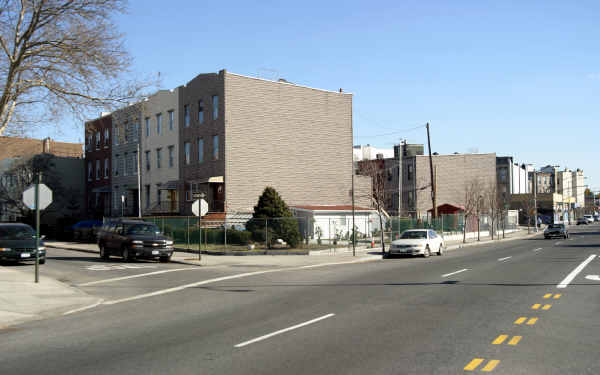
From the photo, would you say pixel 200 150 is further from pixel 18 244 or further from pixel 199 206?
pixel 18 244

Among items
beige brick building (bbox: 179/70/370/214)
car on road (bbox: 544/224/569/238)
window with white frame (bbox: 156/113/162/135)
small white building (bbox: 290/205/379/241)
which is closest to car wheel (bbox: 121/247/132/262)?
beige brick building (bbox: 179/70/370/214)

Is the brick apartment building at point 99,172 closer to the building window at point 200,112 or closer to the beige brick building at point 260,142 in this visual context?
the beige brick building at point 260,142

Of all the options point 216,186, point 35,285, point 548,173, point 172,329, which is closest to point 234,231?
point 216,186

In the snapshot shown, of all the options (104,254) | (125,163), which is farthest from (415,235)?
(125,163)

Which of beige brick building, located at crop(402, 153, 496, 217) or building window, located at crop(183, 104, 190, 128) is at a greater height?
building window, located at crop(183, 104, 190, 128)

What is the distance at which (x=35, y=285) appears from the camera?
16.7m

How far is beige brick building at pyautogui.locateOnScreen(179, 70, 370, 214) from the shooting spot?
1658 inches

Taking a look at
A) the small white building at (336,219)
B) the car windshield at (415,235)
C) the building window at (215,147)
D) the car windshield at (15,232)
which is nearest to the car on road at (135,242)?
the car windshield at (15,232)

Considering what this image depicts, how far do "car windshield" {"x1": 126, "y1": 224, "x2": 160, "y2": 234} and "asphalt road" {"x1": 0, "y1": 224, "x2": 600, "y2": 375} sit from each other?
30.3ft

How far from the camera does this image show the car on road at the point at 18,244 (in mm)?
23141

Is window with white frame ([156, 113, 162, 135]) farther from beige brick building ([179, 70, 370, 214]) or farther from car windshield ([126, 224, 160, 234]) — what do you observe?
car windshield ([126, 224, 160, 234])

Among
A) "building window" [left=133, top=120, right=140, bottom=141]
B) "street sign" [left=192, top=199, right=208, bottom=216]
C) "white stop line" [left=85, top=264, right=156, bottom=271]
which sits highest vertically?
"building window" [left=133, top=120, right=140, bottom=141]

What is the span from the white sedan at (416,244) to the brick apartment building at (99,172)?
3585cm

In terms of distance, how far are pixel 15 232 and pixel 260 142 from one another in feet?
72.3
